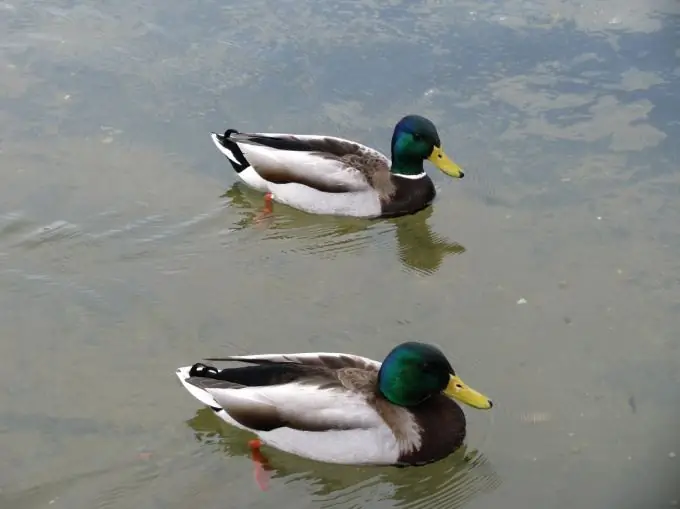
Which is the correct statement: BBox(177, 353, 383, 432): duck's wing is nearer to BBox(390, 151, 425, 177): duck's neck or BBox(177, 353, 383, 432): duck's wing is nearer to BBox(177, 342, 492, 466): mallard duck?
BBox(177, 342, 492, 466): mallard duck

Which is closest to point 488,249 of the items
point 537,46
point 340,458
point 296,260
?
point 296,260

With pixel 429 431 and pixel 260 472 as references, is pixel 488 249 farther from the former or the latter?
pixel 260 472

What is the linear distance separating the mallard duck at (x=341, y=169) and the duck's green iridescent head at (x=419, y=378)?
2.55 metres

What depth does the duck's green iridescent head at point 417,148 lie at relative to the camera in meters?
7.75

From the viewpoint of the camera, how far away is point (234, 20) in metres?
9.92

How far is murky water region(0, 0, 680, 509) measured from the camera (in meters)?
5.45

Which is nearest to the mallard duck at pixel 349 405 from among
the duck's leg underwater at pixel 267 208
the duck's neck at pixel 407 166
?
the duck's leg underwater at pixel 267 208

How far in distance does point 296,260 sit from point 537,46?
150 inches

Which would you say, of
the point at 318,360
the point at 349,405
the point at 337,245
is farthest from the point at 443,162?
the point at 349,405

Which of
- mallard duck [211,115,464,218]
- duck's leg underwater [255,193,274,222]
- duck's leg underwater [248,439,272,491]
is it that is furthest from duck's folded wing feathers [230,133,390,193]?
duck's leg underwater [248,439,272,491]

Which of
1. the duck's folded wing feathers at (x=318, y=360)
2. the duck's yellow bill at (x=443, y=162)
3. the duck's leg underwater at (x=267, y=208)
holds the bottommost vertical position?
the duck's leg underwater at (x=267, y=208)

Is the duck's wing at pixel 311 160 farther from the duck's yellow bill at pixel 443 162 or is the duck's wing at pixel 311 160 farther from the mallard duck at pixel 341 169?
the duck's yellow bill at pixel 443 162

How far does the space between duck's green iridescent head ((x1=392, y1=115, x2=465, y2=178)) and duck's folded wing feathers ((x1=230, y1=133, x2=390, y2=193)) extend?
16cm

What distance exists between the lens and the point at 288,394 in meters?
5.30
